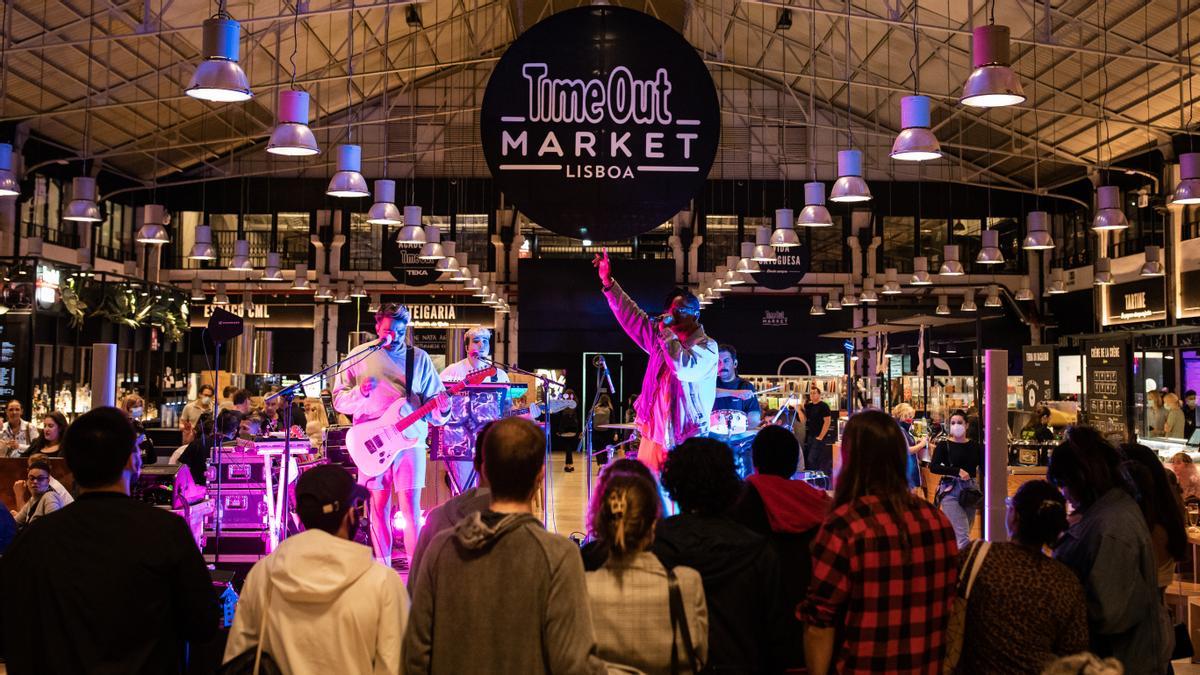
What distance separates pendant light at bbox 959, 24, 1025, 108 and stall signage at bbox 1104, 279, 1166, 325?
51.7 feet

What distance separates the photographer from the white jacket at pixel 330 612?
8.29 feet

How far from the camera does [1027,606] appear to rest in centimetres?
292

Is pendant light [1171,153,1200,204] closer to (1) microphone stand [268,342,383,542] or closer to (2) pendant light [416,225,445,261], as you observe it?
(1) microphone stand [268,342,383,542]

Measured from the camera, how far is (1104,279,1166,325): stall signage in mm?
20109

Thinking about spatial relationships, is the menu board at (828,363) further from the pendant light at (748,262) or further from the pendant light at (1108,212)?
the pendant light at (1108,212)

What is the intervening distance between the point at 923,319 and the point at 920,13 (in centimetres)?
1010

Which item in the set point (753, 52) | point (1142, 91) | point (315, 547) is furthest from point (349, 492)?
point (753, 52)

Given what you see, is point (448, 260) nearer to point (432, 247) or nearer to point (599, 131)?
point (432, 247)

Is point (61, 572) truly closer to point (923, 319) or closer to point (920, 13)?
point (923, 319)

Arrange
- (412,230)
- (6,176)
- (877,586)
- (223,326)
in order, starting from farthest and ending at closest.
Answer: (412,230), (6,176), (223,326), (877,586)

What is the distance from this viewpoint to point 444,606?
7.94 ft

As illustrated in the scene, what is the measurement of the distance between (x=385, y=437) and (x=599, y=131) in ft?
9.49

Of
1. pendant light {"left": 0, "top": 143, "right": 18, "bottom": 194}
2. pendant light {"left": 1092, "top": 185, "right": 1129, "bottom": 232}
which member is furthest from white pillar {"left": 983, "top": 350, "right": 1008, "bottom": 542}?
pendant light {"left": 0, "top": 143, "right": 18, "bottom": 194}

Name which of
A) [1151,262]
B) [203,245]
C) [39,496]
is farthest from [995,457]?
[1151,262]
